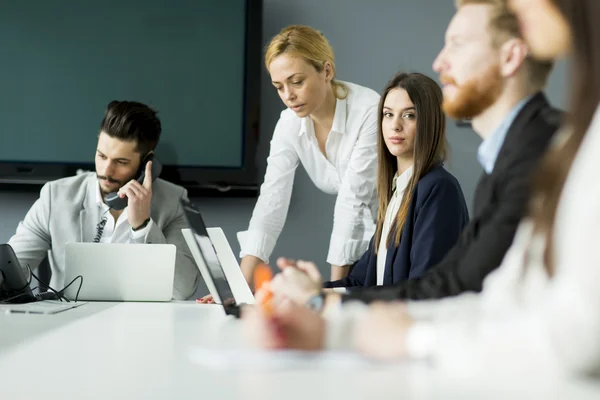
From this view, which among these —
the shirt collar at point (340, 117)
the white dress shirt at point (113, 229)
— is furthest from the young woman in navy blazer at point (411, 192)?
the white dress shirt at point (113, 229)

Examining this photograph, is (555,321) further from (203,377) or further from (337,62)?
(337,62)

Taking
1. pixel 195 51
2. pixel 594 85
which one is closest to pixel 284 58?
pixel 195 51

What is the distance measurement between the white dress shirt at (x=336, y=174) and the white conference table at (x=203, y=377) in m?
1.88

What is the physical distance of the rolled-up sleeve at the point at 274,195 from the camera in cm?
363

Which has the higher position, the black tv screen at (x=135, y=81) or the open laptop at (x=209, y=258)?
the black tv screen at (x=135, y=81)

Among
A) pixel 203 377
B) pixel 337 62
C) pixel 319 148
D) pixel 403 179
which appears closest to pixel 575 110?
pixel 203 377

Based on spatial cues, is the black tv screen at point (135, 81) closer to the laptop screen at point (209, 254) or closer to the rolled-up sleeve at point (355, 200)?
the rolled-up sleeve at point (355, 200)

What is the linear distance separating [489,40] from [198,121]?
254 cm

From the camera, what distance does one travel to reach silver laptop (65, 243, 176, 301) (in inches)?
102

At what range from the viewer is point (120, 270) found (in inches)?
103

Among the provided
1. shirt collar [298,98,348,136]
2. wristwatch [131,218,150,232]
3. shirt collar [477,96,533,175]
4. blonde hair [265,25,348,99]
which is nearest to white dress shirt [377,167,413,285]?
shirt collar [298,98,348,136]

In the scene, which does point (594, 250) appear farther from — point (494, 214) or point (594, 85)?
point (494, 214)

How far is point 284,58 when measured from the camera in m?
3.41

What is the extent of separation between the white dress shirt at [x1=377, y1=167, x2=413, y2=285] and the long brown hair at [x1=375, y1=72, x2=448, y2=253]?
0.06 feet
